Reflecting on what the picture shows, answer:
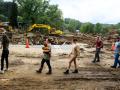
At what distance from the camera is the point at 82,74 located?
15688mm

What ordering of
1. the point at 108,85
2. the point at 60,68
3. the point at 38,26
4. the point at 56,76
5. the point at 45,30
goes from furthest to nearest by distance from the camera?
the point at 45,30
the point at 38,26
the point at 60,68
the point at 56,76
the point at 108,85

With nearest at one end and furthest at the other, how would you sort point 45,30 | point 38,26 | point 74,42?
1. point 74,42
2. point 38,26
3. point 45,30

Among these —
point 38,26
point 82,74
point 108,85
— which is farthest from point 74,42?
point 38,26

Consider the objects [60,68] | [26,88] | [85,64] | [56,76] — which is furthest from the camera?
[85,64]

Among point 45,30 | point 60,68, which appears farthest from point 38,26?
point 60,68

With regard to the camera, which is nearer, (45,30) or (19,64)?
(19,64)

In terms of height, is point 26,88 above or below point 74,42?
below

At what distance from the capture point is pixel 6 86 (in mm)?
12430

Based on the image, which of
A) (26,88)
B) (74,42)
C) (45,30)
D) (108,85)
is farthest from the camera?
(45,30)

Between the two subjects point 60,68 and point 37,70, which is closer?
point 37,70

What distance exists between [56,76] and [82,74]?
146cm

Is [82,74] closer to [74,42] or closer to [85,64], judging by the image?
[74,42]

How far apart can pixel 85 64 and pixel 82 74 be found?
12.9 feet

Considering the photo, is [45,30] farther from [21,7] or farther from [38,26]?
[21,7]
